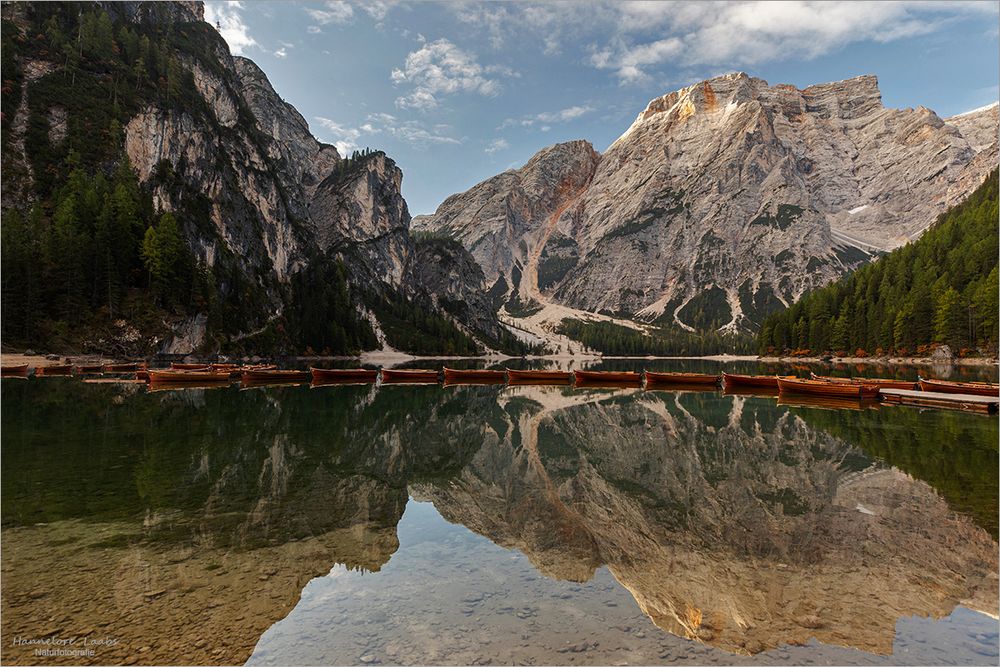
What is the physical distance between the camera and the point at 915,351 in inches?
4306

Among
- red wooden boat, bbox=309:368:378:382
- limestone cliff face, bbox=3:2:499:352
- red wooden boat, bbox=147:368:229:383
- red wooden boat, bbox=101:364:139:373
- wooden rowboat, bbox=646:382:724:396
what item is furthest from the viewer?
limestone cliff face, bbox=3:2:499:352

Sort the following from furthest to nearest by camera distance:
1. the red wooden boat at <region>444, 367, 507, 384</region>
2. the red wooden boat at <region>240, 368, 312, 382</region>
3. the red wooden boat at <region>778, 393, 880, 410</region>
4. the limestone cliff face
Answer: the limestone cliff face
the red wooden boat at <region>444, 367, 507, 384</region>
the red wooden boat at <region>240, 368, 312, 382</region>
the red wooden boat at <region>778, 393, 880, 410</region>

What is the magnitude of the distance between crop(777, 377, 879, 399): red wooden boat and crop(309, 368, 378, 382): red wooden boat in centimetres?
5459

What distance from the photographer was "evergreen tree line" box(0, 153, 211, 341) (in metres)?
79.0

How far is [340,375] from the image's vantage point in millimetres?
71375

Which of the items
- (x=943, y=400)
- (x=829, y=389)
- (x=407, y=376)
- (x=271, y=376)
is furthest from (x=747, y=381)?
(x=271, y=376)

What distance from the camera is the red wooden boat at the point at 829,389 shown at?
45062 millimetres

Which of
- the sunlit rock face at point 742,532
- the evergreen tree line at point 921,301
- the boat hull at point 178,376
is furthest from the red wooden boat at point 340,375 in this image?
the evergreen tree line at point 921,301

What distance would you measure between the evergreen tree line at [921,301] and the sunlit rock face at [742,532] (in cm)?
10525

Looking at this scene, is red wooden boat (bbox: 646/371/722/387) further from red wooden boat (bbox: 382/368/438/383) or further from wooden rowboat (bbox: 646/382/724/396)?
red wooden boat (bbox: 382/368/438/383)

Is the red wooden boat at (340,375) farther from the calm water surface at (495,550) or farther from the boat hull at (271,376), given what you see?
the calm water surface at (495,550)

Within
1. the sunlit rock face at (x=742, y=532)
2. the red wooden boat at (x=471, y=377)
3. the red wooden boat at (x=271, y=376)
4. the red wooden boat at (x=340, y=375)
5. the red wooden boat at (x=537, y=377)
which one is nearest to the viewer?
the sunlit rock face at (x=742, y=532)

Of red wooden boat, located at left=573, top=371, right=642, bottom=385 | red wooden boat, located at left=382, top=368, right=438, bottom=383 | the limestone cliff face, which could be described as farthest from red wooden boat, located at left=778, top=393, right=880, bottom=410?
the limestone cliff face

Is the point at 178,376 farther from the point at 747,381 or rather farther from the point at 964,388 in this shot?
the point at 964,388
